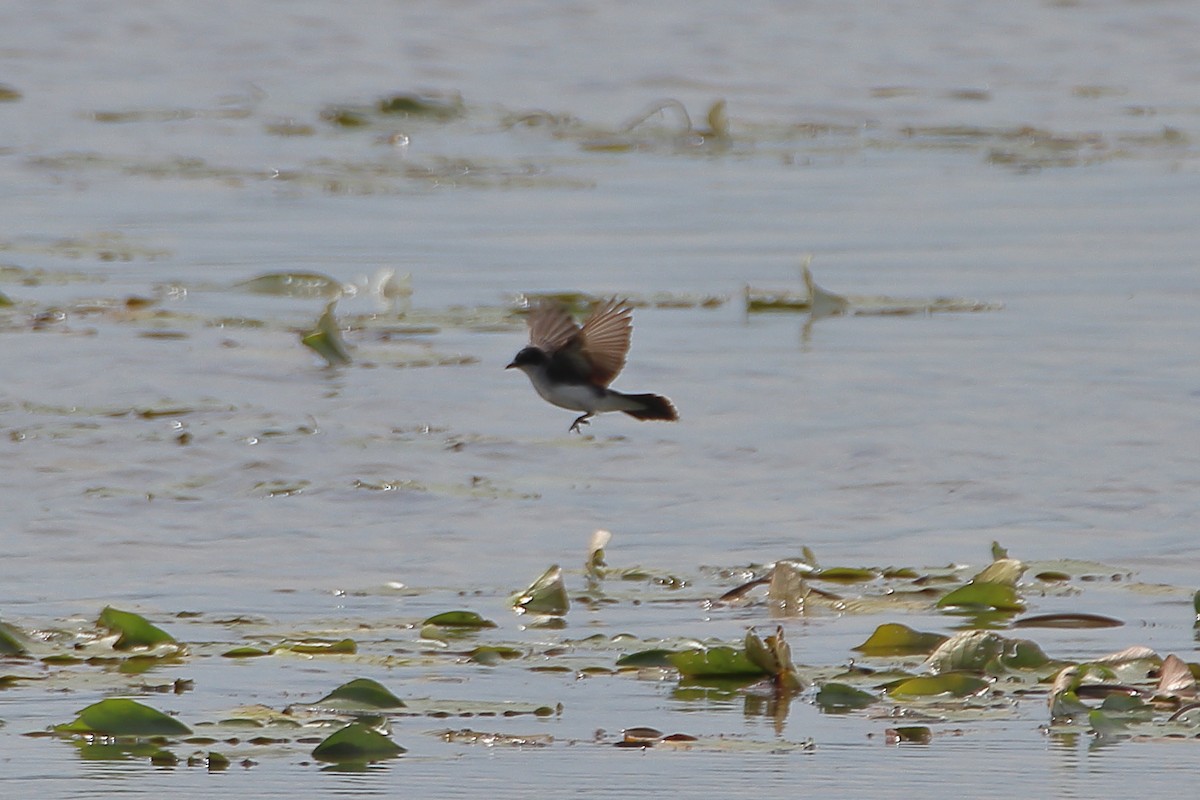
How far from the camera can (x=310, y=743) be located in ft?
13.9

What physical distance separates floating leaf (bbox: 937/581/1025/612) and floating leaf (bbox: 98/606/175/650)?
1745 millimetres

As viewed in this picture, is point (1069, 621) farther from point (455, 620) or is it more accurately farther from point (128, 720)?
point (128, 720)

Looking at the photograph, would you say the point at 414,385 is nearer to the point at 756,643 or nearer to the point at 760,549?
the point at 760,549

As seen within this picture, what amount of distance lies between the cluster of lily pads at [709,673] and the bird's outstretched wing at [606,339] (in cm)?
100

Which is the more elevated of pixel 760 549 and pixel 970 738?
pixel 760 549

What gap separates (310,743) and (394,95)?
1227 cm

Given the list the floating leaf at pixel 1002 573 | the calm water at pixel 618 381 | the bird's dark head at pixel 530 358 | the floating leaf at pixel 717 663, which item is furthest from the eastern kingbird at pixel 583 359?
the floating leaf at pixel 717 663

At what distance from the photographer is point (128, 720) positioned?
166 inches

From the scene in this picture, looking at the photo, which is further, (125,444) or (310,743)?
(125,444)

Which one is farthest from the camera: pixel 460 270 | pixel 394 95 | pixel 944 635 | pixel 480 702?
pixel 394 95

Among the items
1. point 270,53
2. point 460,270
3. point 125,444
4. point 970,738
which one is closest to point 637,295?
point 460,270

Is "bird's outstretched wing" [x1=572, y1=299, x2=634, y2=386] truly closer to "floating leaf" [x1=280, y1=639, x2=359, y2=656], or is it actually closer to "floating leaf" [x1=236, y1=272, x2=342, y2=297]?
"floating leaf" [x1=280, y1=639, x2=359, y2=656]

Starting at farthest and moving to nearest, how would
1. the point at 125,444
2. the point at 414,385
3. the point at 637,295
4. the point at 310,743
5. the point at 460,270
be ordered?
the point at 460,270 < the point at 637,295 < the point at 414,385 < the point at 125,444 < the point at 310,743

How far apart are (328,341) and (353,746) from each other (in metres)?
4.56
